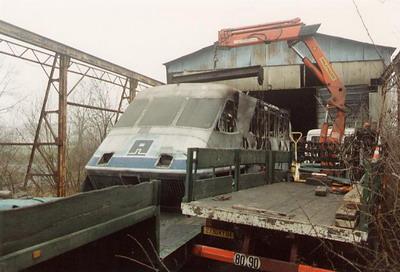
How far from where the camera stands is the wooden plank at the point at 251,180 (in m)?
5.55

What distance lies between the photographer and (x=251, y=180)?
19.4 feet

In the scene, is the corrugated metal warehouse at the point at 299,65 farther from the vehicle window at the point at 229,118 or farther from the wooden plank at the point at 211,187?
the wooden plank at the point at 211,187

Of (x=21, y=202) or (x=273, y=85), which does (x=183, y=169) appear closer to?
(x=21, y=202)

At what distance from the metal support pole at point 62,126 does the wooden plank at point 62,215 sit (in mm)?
7705

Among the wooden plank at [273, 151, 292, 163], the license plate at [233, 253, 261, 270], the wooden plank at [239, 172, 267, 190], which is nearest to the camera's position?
the license plate at [233, 253, 261, 270]

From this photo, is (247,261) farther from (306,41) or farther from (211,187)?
(306,41)

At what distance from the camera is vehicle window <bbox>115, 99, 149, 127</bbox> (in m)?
7.27

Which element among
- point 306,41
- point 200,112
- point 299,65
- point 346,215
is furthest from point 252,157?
point 299,65

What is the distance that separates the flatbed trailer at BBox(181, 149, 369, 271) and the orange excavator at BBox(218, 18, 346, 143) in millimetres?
4946

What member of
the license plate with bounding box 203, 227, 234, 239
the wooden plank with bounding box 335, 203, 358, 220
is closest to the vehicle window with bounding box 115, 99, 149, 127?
the license plate with bounding box 203, 227, 234, 239

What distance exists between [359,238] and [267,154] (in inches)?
139

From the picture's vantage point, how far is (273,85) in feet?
55.8

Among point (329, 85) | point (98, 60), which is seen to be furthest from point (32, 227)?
point (98, 60)

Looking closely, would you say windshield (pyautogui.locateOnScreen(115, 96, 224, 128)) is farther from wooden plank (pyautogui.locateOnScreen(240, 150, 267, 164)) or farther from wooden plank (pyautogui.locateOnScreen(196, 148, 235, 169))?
wooden plank (pyautogui.locateOnScreen(196, 148, 235, 169))
